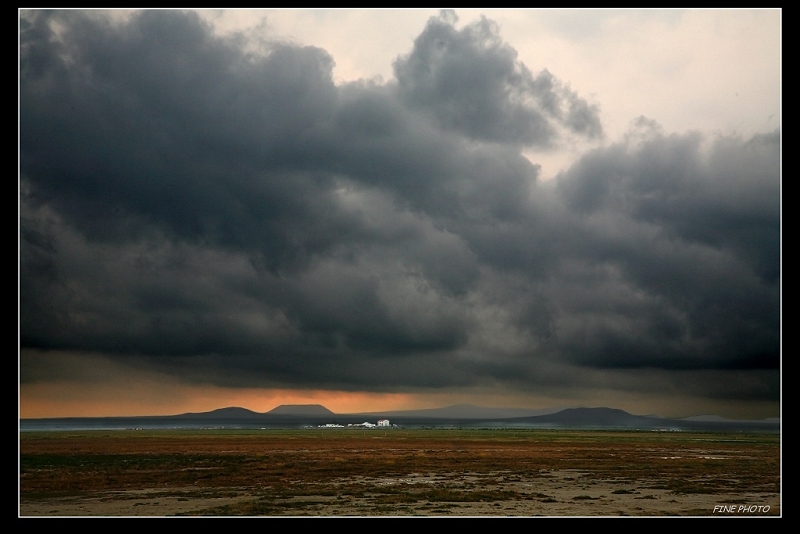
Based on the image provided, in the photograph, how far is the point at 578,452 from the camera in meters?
92.9

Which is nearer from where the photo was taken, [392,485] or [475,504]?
[475,504]

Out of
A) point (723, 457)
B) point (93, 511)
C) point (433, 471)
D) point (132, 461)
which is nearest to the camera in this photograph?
point (93, 511)

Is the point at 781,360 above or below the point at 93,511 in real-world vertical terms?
above

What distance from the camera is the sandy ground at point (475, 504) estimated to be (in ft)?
134

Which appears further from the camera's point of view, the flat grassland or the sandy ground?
the flat grassland

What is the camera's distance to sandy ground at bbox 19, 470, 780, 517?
40781 mm

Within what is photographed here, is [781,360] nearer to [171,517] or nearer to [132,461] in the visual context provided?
[171,517]

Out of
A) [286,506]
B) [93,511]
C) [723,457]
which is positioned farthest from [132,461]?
[723,457]

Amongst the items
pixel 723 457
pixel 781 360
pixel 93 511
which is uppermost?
pixel 781 360

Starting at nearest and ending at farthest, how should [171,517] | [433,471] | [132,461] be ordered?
[171,517], [433,471], [132,461]

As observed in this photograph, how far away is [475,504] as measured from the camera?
1702 inches

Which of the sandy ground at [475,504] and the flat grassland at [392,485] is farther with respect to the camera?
the flat grassland at [392,485]

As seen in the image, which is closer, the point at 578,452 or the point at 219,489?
the point at 219,489

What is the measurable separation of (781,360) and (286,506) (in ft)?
110
